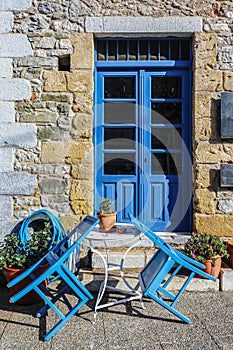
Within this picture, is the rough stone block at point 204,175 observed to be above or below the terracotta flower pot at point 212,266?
above

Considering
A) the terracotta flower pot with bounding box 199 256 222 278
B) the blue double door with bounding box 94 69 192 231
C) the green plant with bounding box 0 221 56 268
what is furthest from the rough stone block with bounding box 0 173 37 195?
the terracotta flower pot with bounding box 199 256 222 278

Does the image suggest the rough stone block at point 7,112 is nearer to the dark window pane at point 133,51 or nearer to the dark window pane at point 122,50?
the dark window pane at point 122,50

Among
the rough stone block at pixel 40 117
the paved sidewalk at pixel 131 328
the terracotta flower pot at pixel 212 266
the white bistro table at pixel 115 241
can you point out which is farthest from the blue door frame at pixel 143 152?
the paved sidewalk at pixel 131 328

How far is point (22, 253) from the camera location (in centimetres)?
414

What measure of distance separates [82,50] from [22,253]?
222cm

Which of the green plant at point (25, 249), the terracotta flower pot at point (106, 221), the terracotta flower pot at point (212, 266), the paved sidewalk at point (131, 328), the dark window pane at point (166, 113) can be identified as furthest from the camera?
the dark window pane at point (166, 113)

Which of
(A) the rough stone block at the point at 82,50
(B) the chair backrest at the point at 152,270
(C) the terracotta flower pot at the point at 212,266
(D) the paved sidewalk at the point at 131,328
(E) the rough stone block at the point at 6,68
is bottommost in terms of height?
(D) the paved sidewalk at the point at 131,328

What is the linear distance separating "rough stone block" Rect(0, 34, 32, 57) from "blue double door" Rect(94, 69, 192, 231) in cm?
83

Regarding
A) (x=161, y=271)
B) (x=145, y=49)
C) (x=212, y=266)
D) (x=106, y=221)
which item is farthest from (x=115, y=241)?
(x=145, y=49)

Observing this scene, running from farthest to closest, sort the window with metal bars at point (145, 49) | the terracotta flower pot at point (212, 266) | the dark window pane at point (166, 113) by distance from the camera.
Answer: the dark window pane at point (166, 113), the window with metal bars at point (145, 49), the terracotta flower pot at point (212, 266)

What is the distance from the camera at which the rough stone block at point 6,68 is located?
4484mm

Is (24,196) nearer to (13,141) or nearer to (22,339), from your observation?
(13,141)

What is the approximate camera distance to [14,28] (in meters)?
4.50

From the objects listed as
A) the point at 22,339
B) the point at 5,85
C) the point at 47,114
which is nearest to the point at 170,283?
the point at 22,339
